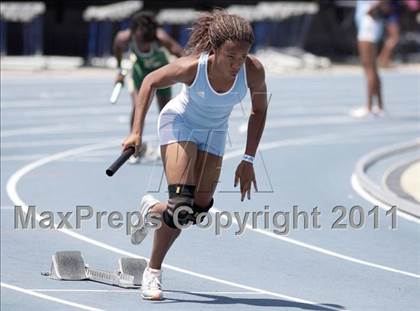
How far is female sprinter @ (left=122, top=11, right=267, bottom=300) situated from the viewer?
8391 millimetres

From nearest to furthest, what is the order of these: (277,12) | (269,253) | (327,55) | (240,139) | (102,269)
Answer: (102,269) → (269,253) → (240,139) → (277,12) → (327,55)

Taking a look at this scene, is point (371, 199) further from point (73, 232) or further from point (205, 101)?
point (205, 101)

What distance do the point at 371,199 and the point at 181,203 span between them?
18.4ft

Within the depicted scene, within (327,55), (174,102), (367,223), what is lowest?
(327,55)

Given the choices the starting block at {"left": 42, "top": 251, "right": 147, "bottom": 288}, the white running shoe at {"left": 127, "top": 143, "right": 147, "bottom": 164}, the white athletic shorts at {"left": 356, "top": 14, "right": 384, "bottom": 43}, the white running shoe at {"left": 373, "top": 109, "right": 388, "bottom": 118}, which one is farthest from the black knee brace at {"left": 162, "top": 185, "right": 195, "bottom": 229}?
the white running shoe at {"left": 373, "top": 109, "right": 388, "bottom": 118}

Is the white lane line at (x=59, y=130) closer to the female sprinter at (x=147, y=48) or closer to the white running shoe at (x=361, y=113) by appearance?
the female sprinter at (x=147, y=48)

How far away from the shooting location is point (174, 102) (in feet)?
29.0

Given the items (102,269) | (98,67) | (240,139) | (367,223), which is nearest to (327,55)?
(98,67)

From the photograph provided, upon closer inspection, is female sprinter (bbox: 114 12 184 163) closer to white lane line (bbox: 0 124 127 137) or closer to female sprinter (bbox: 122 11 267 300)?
white lane line (bbox: 0 124 127 137)

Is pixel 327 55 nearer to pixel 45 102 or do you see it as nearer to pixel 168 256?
pixel 45 102

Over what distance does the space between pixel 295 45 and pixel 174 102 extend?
24.3m

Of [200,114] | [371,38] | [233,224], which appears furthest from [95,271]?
[371,38]

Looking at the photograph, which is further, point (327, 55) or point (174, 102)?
point (327, 55)

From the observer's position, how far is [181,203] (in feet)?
28.0
